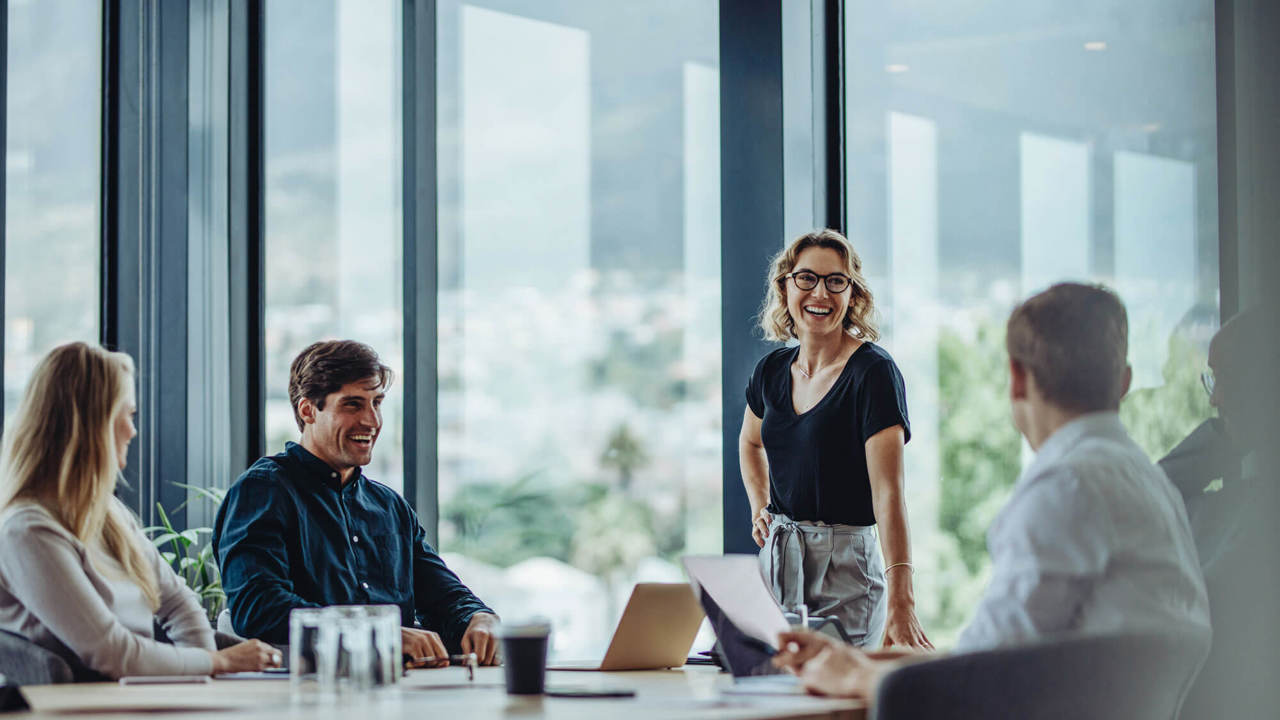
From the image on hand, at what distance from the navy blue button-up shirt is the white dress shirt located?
1.44 metres

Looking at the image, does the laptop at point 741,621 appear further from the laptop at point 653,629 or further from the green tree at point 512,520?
the green tree at point 512,520

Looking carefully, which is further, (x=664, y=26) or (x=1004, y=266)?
(x=664, y=26)

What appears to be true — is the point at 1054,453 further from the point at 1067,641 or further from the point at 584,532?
the point at 584,532

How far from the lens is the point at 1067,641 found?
1475mm

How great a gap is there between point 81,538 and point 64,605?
0.15 meters

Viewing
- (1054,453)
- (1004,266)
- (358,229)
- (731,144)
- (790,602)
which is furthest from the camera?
(358,229)

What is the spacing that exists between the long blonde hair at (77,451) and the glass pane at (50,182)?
1.93m

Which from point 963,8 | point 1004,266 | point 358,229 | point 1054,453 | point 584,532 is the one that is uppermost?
point 963,8

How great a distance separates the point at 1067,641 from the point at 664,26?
3.42 m

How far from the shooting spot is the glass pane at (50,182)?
13.4 ft

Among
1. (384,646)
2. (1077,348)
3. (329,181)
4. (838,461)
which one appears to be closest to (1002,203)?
(838,461)

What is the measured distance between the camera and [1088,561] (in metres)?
1.59

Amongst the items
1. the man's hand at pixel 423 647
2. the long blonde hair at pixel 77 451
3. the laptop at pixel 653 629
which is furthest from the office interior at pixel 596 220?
the long blonde hair at pixel 77 451

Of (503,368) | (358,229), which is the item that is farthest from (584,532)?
(358,229)
